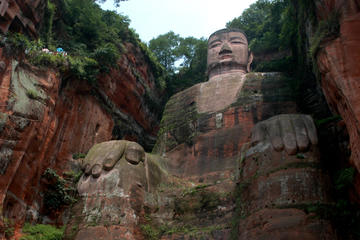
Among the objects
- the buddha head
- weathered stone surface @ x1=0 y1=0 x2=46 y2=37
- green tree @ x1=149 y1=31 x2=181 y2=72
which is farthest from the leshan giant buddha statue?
green tree @ x1=149 y1=31 x2=181 y2=72

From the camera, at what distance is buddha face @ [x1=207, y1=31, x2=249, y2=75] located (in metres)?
21.8

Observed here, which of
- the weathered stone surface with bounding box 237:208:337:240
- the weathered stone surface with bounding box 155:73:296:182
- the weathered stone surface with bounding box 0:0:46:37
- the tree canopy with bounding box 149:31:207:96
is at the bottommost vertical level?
the weathered stone surface with bounding box 237:208:337:240

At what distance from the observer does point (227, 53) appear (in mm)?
21938

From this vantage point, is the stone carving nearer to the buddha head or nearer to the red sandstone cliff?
the red sandstone cliff

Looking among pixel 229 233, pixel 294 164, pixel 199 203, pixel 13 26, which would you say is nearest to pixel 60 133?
pixel 13 26

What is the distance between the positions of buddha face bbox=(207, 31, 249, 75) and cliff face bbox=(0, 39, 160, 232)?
4.03 m

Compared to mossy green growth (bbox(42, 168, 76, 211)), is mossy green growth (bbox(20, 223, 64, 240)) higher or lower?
lower

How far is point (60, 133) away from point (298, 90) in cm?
958

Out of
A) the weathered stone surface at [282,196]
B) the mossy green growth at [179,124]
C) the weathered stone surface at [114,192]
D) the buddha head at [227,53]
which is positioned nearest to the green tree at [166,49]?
the buddha head at [227,53]

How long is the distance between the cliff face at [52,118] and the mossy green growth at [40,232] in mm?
442

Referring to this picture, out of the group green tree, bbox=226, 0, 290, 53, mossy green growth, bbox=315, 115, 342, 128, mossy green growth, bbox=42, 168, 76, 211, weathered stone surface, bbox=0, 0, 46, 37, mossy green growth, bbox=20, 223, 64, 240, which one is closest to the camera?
mossy green growth, bbox=315, 115, 342, 128

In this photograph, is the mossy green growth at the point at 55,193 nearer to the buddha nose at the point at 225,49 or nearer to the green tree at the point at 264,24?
the buddha nose at the point at 225,49

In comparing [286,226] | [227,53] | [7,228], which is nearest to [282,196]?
[286,226]

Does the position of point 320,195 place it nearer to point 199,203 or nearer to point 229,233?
point 229,233
